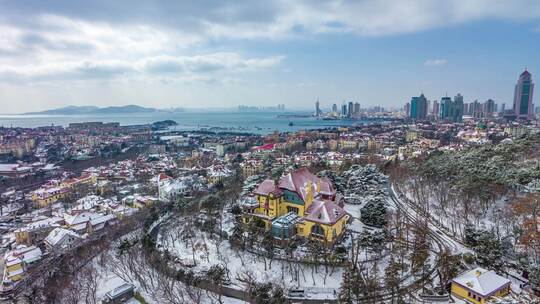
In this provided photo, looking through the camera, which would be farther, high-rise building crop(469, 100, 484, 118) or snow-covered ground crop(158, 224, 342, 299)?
high-rise building crop(469, 100, 484, 118)

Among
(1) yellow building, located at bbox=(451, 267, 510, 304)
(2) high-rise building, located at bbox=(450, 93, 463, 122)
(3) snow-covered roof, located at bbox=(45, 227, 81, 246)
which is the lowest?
(3) snow-covered roof, located at bbox=(45, 227, 81, 246)

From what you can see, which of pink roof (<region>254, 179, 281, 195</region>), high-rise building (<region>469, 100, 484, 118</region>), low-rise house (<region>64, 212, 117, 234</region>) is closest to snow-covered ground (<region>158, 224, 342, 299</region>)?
pink roof (<region>254, 179, 281, 195</region>)

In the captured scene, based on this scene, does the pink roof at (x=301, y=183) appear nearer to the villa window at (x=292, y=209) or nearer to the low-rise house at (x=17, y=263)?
the villa window at (x=292, y=209)

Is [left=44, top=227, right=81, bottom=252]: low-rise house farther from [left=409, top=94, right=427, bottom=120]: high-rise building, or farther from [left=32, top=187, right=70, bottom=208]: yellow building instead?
[left=409, top=94, right=427, bottom=120]: high-rise building

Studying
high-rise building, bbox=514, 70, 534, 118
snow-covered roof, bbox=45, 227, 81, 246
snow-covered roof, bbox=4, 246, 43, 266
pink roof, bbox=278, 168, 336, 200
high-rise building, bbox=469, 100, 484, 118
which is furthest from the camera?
high-rise building, bbox=469, 100, 484, 118

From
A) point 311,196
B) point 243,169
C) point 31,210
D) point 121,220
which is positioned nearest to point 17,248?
point 121,220

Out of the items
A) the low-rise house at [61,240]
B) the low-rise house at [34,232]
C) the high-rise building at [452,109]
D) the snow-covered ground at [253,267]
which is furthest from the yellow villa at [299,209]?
the high-rise building at [452,109]

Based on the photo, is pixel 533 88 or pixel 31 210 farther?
pixel 533 88

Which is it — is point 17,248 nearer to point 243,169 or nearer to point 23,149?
point 243,169
